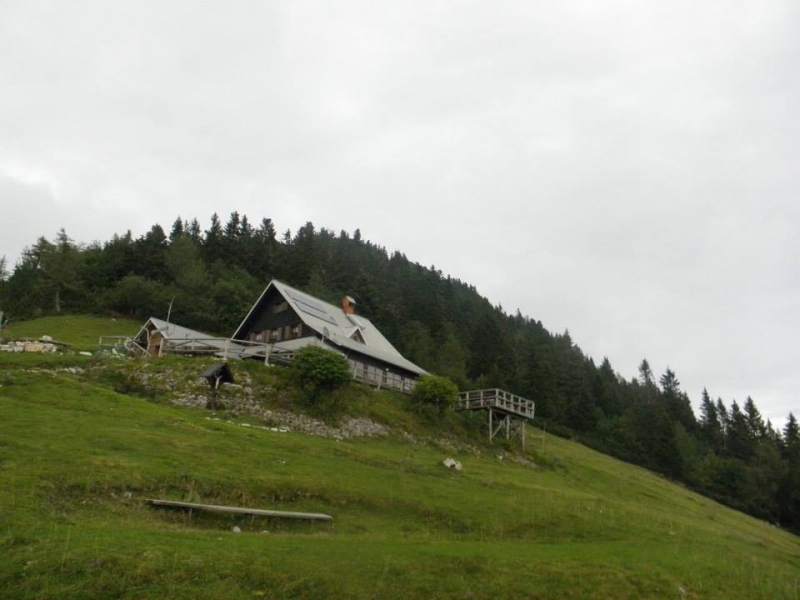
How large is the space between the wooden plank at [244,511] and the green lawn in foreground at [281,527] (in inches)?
10.5

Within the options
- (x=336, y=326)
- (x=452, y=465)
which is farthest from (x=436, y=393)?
(x=336, y=326)

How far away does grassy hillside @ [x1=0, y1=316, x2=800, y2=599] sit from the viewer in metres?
12.6

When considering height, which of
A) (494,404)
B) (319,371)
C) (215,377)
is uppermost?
(319,371)

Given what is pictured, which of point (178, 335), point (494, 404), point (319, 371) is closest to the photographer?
point (319, 371)

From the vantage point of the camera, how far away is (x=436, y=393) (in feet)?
138

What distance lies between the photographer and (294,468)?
23.7m

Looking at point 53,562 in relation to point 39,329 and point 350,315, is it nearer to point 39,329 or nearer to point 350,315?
point 350,315

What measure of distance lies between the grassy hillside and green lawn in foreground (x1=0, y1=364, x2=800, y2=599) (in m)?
0.06

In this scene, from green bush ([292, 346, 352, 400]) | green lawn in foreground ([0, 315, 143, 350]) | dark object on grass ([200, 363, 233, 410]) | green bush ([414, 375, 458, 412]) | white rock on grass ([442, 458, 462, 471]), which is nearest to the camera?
white rock on grass ([442, 458, 462, 471])

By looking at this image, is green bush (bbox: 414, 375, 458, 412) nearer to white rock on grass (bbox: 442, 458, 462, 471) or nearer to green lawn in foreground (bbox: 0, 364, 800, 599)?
white rock on grass (bbox: 442, 458, 462, 471)

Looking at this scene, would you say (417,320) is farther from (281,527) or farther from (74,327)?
(281,527)

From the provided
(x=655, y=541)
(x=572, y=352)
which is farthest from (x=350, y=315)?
(x=572, y=352)

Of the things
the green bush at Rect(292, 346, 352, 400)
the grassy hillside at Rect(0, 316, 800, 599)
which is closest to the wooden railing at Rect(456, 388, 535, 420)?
the green bush at Rect(292, 346, 352, 400)

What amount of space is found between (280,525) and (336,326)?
34.7 m
